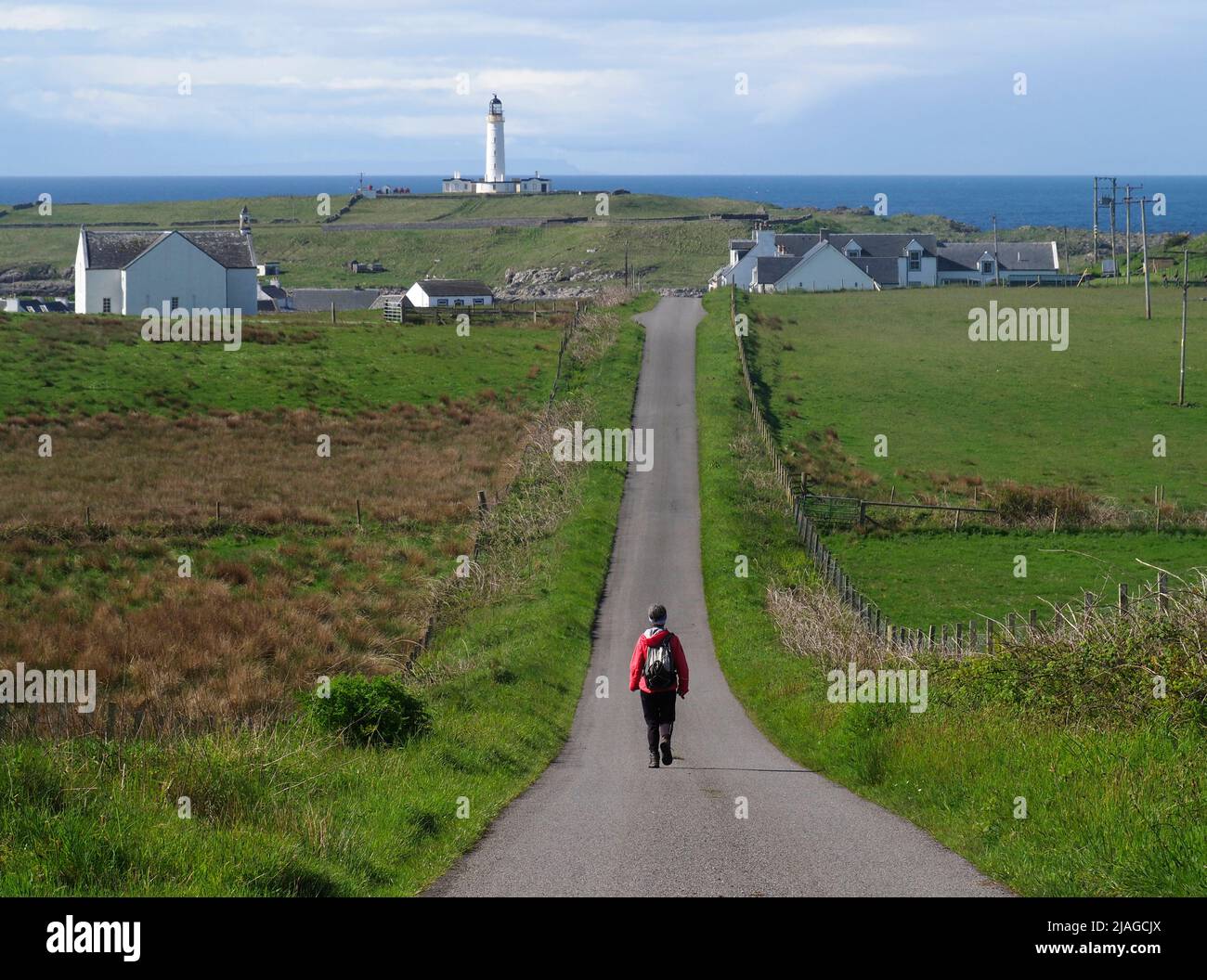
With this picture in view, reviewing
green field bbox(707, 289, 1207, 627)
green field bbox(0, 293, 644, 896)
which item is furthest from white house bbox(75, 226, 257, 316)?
green field bbox(0, 293, 644, 896)

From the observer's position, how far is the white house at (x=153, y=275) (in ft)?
293

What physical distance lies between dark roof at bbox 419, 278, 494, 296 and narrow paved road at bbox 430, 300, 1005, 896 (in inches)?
3873

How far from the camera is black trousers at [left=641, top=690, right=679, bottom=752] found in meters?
15.0

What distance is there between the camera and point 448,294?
390 feet

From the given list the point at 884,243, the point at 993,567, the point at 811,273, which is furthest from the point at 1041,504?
the point at 884,243

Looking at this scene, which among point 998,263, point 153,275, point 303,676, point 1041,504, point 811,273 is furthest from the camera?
point 998,263

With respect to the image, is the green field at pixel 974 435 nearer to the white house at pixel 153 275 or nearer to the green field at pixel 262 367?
the green field at pixel 262 367

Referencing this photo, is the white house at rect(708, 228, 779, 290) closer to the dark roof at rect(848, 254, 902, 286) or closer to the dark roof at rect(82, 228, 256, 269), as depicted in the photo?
the dark roof at rect(848, 254, 902, 286)

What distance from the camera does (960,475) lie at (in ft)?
156

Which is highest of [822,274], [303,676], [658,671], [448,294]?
[822,274]

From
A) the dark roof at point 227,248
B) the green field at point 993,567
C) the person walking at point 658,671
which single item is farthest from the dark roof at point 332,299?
the person walking at point 658,671

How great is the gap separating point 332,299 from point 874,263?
5298 cm

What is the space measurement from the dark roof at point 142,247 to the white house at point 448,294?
24.5 metres

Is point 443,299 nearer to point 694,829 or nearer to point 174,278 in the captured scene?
point 174,278
